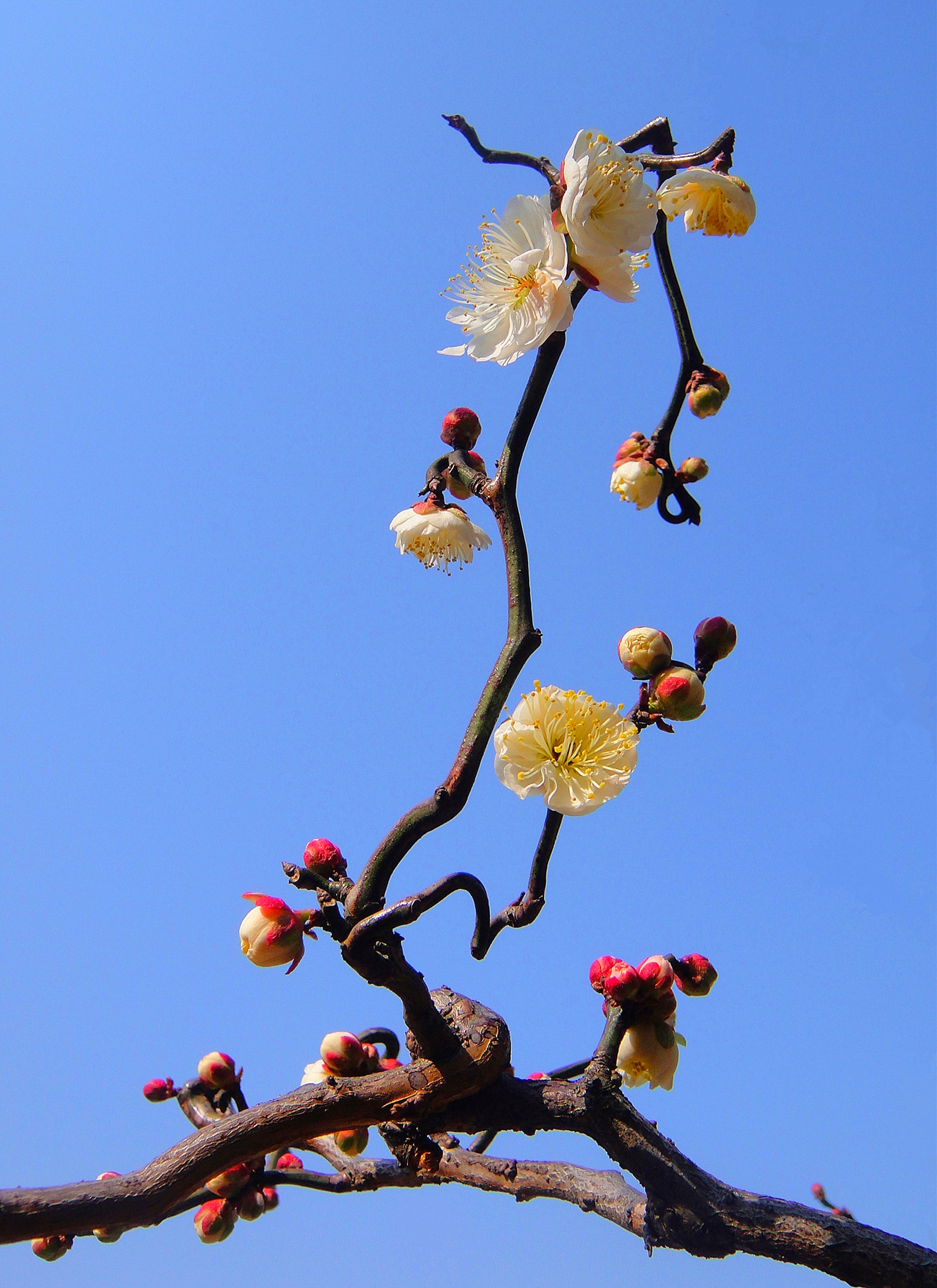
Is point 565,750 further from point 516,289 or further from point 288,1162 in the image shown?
point 288,1162

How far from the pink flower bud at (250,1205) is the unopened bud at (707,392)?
5.05 ft

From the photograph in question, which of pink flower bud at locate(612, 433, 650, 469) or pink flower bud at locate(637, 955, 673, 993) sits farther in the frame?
pink flower bud at locate(612, 433, 650, 469)

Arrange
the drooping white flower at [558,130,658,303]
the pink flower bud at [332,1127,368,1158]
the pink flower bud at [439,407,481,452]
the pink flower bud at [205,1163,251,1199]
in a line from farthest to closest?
the pink flower bud at [332,1127,368,1158] < the pink flower bud at [205,1163,251,1199] < the pink flower bud at [439,407,481,452] < the drooping white flower at [558,130,658,303]

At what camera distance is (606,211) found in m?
1.00

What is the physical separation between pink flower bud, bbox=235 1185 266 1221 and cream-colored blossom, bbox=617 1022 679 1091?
747 mm

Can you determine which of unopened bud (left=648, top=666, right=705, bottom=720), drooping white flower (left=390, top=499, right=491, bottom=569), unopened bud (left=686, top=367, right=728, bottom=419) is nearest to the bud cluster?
unopened bud (left=648, top=666, right=705, bottom=720)

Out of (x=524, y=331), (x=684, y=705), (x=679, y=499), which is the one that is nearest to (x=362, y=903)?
(x=684, y=705)

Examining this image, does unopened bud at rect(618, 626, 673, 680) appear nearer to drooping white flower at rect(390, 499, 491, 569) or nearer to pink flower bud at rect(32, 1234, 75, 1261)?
drooping white flower at rect(390, 499, 491, 569)

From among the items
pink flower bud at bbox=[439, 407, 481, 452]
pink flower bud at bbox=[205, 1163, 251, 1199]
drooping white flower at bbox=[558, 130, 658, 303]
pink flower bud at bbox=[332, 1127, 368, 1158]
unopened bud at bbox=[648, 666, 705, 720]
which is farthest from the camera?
pink flower bud at bbox=[332, 1127, 368, 1158]

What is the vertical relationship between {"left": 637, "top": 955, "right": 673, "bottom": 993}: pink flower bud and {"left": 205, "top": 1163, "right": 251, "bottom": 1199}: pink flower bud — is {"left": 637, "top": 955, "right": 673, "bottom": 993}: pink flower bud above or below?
above

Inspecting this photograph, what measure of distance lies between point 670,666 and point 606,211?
0.57m

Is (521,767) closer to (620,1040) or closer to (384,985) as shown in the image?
(384,985)

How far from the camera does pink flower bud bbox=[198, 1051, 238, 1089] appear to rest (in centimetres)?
143

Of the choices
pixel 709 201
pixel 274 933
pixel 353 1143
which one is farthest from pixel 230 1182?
pixel 709 201
